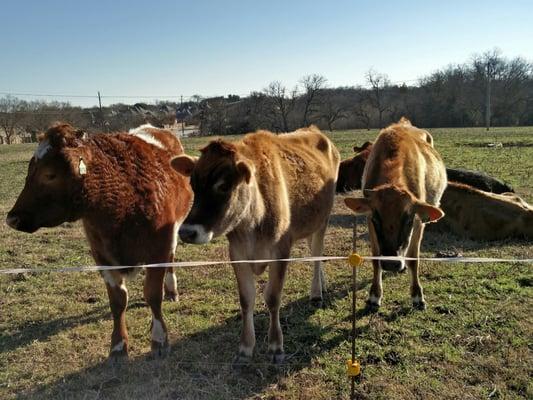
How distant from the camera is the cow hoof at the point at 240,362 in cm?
405

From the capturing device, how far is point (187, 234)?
3.19 meters

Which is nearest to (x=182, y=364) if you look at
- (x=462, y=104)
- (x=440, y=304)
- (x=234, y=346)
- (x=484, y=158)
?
(x=234, y=346)

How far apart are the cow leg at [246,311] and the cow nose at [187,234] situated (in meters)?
0.97

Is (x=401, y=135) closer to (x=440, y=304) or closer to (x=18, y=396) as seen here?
(x=440, y=304)

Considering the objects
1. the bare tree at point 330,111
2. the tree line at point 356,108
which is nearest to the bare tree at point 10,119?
the tree line at point 356,108

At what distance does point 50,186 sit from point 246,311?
2.04 meters

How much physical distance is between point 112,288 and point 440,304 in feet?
11.8

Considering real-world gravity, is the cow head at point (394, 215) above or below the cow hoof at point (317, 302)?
above

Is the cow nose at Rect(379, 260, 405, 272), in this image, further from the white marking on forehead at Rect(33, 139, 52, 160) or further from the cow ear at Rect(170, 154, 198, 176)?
the white marking on forehead at Rect(33, 139, 52, 160)

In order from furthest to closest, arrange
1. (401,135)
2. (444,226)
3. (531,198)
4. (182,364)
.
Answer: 1. (531,198)
2. (444,226)
3. (401,135)
4. (182,364)

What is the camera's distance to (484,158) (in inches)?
741

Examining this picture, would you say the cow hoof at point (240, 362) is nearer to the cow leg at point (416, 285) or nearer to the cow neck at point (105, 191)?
the cow neck at point (105, 191)

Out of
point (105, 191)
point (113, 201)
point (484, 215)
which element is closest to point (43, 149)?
point (105, 191)

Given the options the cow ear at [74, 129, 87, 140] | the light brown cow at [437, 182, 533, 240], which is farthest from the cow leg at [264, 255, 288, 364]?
the light brown cow at [437, 182, 533, 240]
